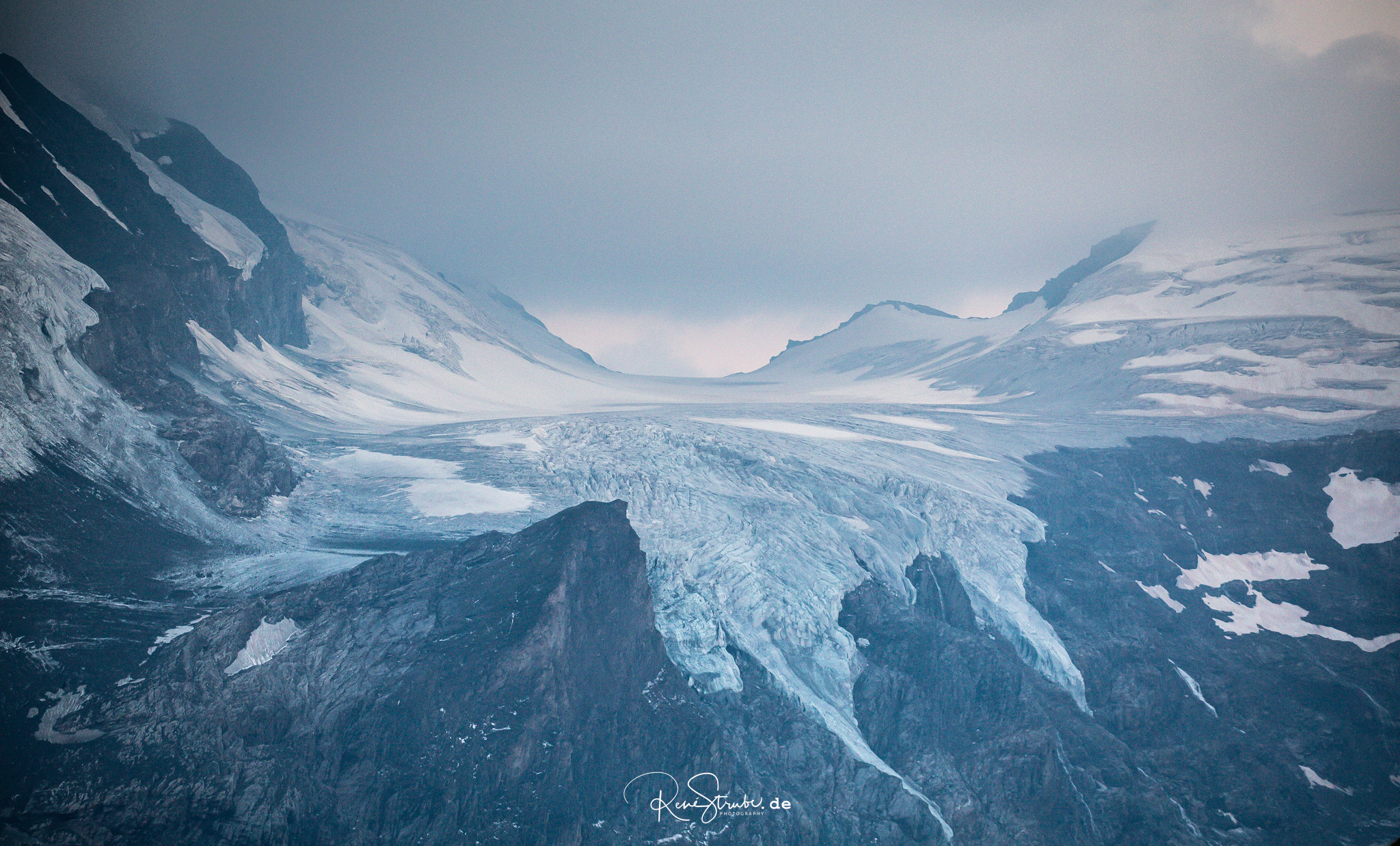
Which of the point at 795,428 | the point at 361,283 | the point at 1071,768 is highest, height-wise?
the point at 361,283

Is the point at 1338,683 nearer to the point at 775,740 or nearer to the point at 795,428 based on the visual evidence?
the point at 775,740

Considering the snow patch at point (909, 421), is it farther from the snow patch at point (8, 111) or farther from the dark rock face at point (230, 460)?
the snow patch at point (8, 111)

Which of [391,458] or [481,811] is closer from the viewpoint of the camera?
[481,811]

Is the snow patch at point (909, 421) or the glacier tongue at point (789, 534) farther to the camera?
the snow patch at point (909, 421)

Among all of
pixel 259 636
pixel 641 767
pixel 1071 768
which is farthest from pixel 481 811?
pixel 1071 768

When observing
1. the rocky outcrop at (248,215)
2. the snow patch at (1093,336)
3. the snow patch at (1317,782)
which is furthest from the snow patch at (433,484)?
the snow patch at (1093,336)

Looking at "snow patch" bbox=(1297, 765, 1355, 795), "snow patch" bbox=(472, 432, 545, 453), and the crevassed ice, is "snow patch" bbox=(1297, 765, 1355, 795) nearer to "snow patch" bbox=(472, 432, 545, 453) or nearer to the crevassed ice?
the crevassed ice
